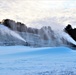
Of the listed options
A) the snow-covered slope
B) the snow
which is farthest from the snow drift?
the snow-covered slope

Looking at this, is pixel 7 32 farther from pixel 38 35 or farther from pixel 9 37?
pixel 38 35

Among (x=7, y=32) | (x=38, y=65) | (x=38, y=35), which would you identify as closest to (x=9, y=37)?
(x=7, y=32)

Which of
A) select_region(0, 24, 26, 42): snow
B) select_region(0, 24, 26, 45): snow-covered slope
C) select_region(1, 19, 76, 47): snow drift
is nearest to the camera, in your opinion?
select_region(0, 24, 26, 45): snow-covered slope

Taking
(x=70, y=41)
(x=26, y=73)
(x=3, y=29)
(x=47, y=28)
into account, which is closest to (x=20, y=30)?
(x=3, y=29)

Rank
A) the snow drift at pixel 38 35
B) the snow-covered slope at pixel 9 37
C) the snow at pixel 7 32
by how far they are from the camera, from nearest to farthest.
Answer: the snow-covered slope at pixel 9 37 → the snow at pixel 7 32 → the snow drift at pixel 38 35

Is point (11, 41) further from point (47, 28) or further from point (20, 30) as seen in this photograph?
point (47, 28)

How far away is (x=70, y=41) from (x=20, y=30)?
26.3 feet

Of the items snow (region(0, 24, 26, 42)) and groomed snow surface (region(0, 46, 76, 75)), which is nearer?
groomed snow surface (region(0, 46, 76, 75))

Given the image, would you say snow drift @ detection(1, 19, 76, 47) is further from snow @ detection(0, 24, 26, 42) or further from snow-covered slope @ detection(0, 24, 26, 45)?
snow-covered slope @ detection(0, 24, 26, 45)

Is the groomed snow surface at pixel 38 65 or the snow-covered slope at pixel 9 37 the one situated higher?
the snow-covered slope at pixel 9 37

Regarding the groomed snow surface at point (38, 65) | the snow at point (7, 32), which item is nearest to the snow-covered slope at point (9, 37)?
the snow at point (7, 32)

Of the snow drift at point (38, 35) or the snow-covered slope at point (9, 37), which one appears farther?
the snow drift at point (38, 35)

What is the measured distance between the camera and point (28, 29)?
71.5 feet

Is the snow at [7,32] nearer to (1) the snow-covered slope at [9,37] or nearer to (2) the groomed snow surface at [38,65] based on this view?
(1) the snow-covered slope at [9,37]
